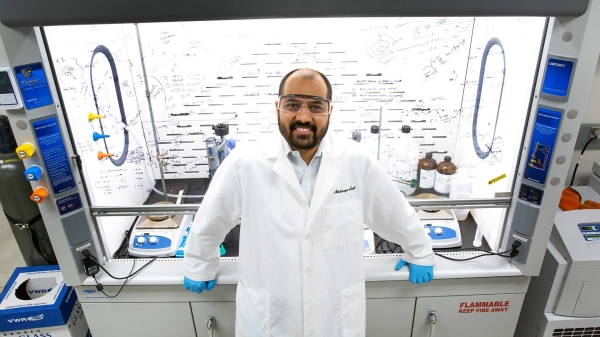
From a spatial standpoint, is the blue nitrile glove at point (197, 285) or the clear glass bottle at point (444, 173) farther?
the clear glass bottle at point (444, 173)

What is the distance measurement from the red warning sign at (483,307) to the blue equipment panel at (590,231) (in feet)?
1.49

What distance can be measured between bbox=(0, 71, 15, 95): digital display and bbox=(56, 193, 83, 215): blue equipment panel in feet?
1.45

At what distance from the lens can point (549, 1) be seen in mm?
1153

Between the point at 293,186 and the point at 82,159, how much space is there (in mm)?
925

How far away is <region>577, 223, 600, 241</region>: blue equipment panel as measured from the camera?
5.26 ft

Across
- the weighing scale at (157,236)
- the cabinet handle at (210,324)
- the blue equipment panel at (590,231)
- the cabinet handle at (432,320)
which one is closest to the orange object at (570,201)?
the blue equipment panel at (590,231)

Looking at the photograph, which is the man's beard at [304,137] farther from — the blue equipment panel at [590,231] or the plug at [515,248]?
the blue equipment panel at [590,231]

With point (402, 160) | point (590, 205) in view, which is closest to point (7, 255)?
point (402, 160)

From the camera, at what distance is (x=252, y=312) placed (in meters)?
1.41

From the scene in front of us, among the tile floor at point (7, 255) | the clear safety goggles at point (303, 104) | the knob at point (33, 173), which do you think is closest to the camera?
the clear safety goggles at point (303, 104)

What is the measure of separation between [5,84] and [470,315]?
215cm

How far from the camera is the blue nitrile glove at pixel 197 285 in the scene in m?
1.54

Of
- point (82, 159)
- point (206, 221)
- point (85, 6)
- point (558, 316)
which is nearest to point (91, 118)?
point (82, 159)

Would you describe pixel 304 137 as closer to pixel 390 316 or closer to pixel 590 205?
pixel 390 316
